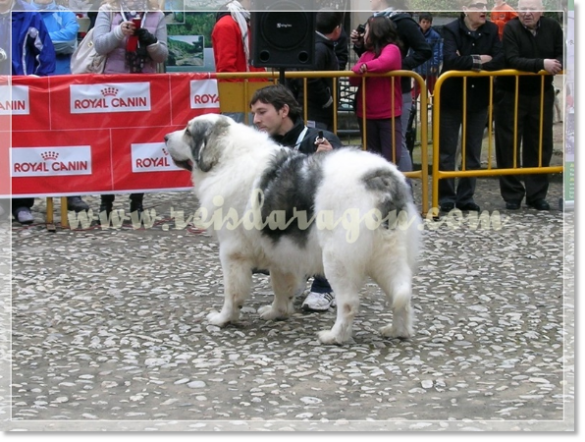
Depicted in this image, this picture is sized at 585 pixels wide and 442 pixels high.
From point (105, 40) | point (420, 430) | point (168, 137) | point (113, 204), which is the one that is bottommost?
point (420, 430)

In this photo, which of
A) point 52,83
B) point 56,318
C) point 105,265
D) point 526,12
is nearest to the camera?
point 56,318

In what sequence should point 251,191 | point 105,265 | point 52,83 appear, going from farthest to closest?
point 52,83 → point 105,265 → point 251,191

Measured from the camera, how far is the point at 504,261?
886cm

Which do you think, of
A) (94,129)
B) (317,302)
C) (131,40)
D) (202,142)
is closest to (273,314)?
(317,302)

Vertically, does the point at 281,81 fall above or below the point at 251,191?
above

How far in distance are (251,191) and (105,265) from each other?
267 cm

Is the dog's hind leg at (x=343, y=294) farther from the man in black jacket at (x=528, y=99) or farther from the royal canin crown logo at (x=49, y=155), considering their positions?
the man in black jacket at (x=528, y=99)

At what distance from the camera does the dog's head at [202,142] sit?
668cm

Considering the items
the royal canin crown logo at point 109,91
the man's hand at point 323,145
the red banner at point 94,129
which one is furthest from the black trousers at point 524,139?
the man's hand at point 323,145

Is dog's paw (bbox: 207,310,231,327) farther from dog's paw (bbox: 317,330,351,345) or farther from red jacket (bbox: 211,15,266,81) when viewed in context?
red jacket (bbox: 211,15,266,81)

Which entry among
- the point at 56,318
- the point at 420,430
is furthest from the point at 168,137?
the point at 420,430

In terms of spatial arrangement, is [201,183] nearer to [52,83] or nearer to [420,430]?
[420,430]

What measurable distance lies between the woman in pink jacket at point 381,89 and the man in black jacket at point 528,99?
136 cm

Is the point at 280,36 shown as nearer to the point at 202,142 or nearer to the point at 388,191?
the point at 202,142
